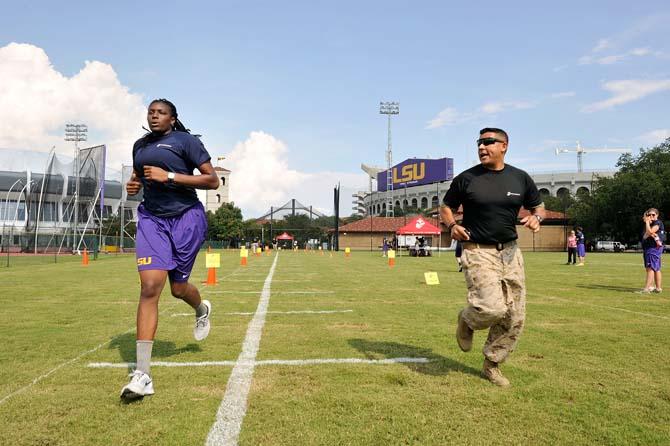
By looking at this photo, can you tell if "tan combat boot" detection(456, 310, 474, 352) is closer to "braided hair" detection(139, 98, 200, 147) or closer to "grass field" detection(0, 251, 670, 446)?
"grass field" detection(0, 251, 670, 446)

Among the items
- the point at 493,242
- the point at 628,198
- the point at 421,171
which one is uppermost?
the point at 421,171

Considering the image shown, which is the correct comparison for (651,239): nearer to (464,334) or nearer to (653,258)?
(653,258)

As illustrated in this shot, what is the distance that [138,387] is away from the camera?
3.47 metres

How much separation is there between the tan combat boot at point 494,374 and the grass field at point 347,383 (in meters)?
0.08

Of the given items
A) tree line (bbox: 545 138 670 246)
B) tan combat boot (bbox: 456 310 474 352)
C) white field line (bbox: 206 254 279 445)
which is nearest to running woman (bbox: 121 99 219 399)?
white field line (bbox: 206 254 279 445)

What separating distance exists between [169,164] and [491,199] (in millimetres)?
2606

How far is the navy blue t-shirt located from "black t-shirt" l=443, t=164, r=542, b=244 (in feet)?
7.07

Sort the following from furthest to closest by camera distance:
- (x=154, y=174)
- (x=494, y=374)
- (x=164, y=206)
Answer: (x=164, y=206) → (x=494, y=374) → (x=154, y=174)

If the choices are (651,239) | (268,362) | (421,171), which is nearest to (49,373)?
(268,362)

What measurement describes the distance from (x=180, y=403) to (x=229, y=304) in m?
5.83

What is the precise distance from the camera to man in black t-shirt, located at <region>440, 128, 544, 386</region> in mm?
4094

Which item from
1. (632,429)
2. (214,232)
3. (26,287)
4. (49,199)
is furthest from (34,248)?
(214,232)

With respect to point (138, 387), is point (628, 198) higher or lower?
higher

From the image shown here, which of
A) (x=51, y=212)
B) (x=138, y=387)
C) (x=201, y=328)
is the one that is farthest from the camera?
(x=51, y=212)
